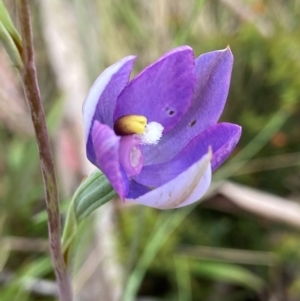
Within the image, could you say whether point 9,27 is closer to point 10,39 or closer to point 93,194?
point 10,39

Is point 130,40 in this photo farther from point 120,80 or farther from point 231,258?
point 120,80

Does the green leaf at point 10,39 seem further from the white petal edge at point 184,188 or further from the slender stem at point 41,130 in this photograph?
the white petal edge at point 184,188

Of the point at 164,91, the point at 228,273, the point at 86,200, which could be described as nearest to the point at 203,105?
the point at 164,91

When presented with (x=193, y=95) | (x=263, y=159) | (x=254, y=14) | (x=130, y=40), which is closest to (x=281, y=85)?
(x=263, y=159)

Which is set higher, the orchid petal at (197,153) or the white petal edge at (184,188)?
the white petal edge at (184,188)

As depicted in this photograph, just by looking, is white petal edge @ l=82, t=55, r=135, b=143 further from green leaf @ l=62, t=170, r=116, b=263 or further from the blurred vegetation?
the blurred vegetation

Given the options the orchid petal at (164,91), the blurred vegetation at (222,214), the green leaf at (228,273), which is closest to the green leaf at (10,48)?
the orchid petal at (164,91)

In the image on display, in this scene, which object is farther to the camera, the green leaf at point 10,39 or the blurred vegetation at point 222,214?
the blurred vegetation at point 222,214
